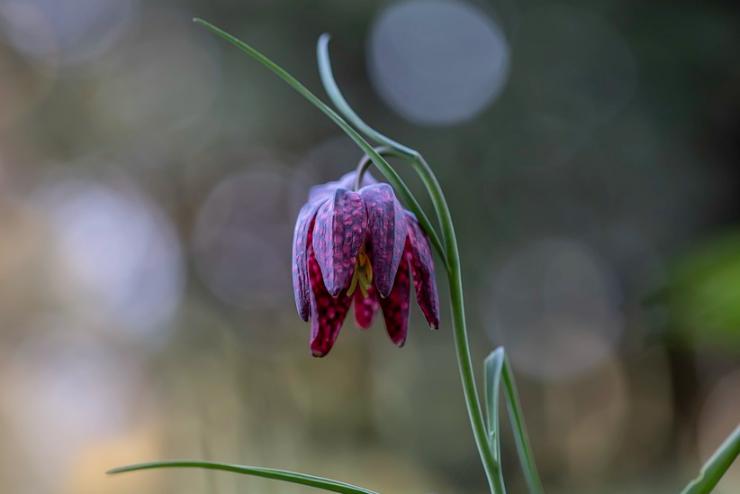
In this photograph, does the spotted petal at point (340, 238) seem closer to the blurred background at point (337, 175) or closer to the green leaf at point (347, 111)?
the green leaf at point (347, 111)

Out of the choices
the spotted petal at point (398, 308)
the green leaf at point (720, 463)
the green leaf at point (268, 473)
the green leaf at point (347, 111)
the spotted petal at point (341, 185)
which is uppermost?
the green leaf at point (347, 111)

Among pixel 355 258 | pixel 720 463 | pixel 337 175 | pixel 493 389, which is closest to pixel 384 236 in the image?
pixel 355 258

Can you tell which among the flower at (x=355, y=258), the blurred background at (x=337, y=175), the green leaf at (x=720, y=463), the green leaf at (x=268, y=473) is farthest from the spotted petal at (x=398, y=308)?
the blurred background at (x=337, y=175)

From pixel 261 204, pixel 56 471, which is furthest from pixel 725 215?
pixel 56 471

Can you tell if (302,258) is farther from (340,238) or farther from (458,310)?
(458,310)

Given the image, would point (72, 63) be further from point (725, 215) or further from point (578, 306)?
point (725, 215)

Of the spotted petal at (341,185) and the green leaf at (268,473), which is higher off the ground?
the spotted petal at (341,185)
